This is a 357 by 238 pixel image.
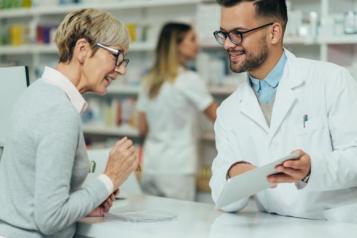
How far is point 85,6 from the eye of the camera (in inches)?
227

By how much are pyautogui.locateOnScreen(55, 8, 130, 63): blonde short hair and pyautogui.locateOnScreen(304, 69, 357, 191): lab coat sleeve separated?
0.82 meters

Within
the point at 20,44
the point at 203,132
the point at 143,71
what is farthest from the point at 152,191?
the point at 20,44

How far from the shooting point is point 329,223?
7.06ft

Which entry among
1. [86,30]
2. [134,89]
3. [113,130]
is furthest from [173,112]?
[86,30]

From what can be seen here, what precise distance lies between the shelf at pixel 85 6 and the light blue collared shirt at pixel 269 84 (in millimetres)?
2555

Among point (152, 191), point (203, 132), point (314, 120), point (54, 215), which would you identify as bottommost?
point (152, 191)

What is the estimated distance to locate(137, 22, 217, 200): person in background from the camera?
443cm

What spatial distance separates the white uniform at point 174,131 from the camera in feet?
14.5

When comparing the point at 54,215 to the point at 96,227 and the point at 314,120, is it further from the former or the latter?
the point at 314,120

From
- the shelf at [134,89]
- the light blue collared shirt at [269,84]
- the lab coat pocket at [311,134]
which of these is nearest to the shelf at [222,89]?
the shelf at [134,89]

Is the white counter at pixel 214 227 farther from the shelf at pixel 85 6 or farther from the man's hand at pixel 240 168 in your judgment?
the shelf at pixel 85 6

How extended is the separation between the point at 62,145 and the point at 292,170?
739mm

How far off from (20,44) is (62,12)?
2.46 ft

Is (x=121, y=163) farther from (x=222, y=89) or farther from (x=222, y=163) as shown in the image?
(x=222, y=89)
